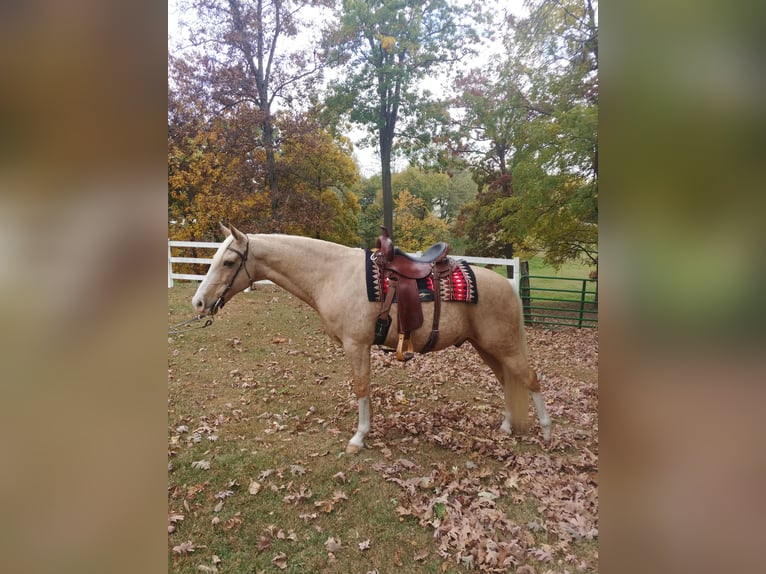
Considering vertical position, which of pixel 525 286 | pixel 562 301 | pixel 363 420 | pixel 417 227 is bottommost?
pixel 363 420

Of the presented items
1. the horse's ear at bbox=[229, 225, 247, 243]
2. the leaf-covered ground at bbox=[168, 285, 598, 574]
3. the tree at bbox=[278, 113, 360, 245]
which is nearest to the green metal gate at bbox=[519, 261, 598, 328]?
the leaf-covered ground at bbox=[168, 285, 598, 574]

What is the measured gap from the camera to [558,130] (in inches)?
101

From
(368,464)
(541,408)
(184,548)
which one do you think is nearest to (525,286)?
(541,408)

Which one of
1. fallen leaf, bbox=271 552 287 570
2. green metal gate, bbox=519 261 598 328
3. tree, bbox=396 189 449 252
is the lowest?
fallen leaf, bbox=271 552 287 570

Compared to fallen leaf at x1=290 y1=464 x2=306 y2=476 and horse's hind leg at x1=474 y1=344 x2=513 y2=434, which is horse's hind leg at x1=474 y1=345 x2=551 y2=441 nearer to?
horse's hind leg at x1=474 y1=344 x2=513 y2=434

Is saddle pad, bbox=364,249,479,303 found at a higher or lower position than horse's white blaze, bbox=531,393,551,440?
higher

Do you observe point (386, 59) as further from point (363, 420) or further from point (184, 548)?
point (184, 548)

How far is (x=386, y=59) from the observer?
129 inches

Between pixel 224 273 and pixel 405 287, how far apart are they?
1.20m

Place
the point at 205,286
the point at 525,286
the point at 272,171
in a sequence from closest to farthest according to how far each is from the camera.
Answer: the point at 205,286
the point at 525,286
the point at 272,171

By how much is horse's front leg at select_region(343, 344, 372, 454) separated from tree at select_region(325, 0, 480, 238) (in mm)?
1434

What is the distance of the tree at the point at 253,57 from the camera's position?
334cm

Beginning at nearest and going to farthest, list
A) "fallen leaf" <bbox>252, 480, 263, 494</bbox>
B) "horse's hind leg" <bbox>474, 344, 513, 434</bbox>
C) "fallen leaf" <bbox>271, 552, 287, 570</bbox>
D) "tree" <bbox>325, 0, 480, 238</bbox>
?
1. "fallen leaf" <bbox>271, 552, 287, 570</bbox>
2. "fallen leaf" <bbox>252, 480, 263, 494</bbox>
3. "horse's hind leg" <bbox>474, 344, 513, 434</bbox>
4. "tree" <bbox>325, 0, 480, 238</bbox>

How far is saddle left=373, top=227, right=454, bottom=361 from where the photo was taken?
2.34m
